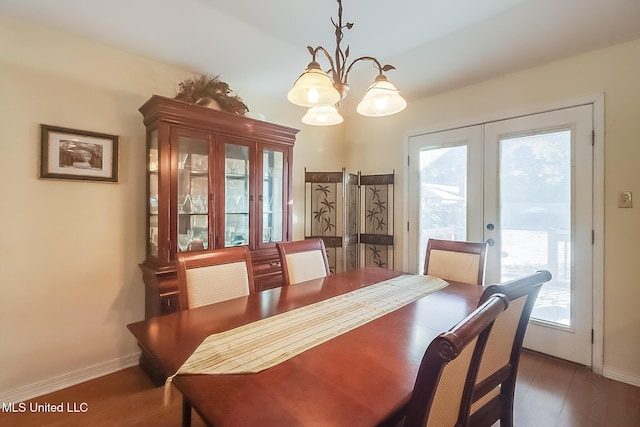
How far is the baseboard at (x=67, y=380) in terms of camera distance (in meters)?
1.87

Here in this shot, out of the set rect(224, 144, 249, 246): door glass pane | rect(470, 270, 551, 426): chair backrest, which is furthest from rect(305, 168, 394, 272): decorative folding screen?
rect(470, 270, 551, 426): chair backrest

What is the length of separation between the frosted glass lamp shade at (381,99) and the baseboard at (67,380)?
251 cm

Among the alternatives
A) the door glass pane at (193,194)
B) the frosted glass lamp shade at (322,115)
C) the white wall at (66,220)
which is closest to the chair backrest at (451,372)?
the frosted glass lamp shade at (322,115)

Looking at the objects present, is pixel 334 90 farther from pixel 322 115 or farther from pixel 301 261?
pixel 301 261

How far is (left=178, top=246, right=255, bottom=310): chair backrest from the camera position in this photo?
1.52 meters

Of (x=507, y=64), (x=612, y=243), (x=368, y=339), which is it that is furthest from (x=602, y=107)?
(x=368, y=339)

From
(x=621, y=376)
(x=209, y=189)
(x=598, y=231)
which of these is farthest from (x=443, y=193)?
(x=209, y=189)

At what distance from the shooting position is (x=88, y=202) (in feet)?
6.95

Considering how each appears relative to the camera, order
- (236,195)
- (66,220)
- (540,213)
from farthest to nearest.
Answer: (236,195), (540,213), (66,220)

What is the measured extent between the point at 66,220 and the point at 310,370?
6.90 feet

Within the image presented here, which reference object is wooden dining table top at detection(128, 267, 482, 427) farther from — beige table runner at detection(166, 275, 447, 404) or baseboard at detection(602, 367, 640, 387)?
baseboard at detection(602, 367, 640, 387)

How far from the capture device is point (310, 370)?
888mm

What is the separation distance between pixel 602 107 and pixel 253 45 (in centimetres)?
266

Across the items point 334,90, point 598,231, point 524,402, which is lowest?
point 524,402
